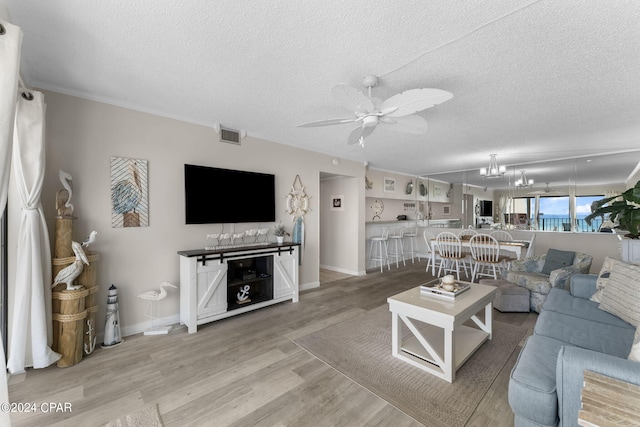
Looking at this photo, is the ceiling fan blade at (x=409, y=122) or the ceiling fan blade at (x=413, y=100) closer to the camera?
the ceiling fan blade at (x=413, y=100)

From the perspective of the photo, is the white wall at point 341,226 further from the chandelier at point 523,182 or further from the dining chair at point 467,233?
the chandelier at point 523,182

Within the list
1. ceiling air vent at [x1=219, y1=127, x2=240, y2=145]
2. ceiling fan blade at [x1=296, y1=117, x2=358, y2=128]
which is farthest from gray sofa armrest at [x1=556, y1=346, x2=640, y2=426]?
ceiling air vent at [x1=219, y1=127, x2=240, y2=145]

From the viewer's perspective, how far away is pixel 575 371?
1.12 metres

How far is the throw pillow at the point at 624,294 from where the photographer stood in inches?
73.9

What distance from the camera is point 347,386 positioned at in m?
1.91

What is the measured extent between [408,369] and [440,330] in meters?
0.73

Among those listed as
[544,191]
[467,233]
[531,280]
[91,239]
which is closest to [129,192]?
[91,239]

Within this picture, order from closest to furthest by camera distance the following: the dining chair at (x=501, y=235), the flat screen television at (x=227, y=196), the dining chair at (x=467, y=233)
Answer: the flat screen television at (x=227, y=196) < the dining chair at (x=501, y=235) < the dining chair at (x=467, y=233)

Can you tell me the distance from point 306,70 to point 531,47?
1544mm

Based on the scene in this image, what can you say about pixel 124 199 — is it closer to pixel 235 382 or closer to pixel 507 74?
pixel 235 382

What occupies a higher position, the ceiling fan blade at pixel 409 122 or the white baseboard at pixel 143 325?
the ceiling fan blade at pixel 409 122

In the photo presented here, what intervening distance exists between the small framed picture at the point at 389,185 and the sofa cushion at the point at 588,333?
15.0 feet

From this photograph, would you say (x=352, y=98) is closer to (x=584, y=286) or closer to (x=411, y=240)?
(x=584, y=286)

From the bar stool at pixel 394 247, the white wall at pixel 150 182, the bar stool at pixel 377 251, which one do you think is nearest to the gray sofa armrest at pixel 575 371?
the white wall at pixel 150 182
